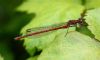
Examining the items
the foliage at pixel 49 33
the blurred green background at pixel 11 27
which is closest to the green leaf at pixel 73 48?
the foliage at pixel 49 33

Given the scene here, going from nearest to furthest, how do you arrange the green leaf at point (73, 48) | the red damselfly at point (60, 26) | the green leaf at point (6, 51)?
the green leaf at point (73, 48) < the red damselfly at point (60, 26) < the green leaf at point (6, 51)

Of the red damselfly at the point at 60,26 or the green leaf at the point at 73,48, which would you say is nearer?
the green leaf at the point at 73,48

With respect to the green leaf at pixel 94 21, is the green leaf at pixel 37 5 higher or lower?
higher

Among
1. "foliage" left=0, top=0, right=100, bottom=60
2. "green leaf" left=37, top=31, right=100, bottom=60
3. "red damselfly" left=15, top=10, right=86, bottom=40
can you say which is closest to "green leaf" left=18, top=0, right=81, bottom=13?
"foliage" left=0, top=0, right=100, bottom=60

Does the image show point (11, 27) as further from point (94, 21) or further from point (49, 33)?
point (94, 21)

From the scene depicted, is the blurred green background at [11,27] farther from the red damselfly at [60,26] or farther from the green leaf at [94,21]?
the green leaf at [94,21]

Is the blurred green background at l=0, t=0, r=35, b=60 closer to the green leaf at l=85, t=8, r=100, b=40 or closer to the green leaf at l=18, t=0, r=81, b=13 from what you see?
the green leaf at l=18, t=0, r=81, b=13

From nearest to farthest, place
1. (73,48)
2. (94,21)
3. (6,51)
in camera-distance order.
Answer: (73,48), (94,21), (6,51)

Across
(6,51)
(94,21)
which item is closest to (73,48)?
(94,21)
